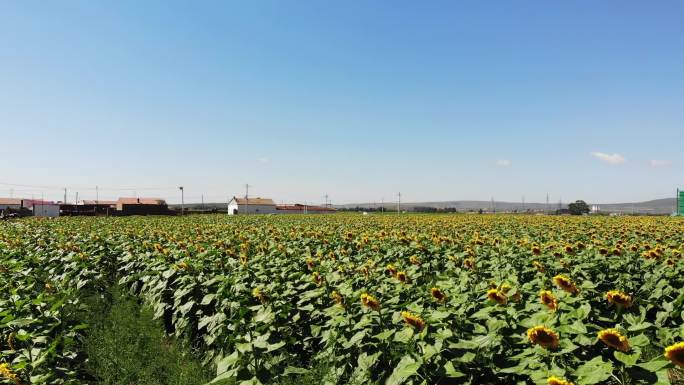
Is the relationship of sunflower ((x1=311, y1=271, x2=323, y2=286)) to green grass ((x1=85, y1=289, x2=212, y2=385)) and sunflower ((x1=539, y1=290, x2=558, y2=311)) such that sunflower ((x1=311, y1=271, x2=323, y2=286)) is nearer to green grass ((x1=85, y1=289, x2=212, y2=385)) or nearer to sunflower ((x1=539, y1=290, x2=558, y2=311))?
green grass ((x1=85, y1=289, x2=212, y2=385))

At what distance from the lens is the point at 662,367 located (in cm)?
214

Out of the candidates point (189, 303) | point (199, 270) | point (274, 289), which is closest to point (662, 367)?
point (274, 289)

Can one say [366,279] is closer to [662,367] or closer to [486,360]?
[486,360]

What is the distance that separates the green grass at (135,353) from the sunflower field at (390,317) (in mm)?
208

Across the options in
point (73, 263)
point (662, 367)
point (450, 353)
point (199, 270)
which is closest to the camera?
point (662, 367)

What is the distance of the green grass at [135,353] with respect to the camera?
4.64 m

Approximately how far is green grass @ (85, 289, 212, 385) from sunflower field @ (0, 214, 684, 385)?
0.68 ft

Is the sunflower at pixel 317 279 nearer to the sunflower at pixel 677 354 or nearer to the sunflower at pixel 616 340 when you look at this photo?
the sunflower at pixel 616 340

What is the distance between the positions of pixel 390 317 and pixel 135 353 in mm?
3337

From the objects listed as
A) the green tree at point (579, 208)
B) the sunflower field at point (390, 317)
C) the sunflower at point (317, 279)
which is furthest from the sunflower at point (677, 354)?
the green tree at point (579, 208)

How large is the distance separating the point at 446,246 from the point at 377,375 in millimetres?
5248

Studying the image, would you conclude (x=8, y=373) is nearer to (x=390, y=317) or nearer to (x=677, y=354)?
(x=390, y=317)

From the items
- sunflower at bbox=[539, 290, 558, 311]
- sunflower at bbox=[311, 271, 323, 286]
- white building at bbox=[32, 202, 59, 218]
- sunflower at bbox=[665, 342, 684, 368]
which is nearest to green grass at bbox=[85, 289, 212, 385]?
sunflower at bbox=[311, 271, 323, 286]

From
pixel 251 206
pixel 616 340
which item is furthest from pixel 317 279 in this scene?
pixel 251 206
